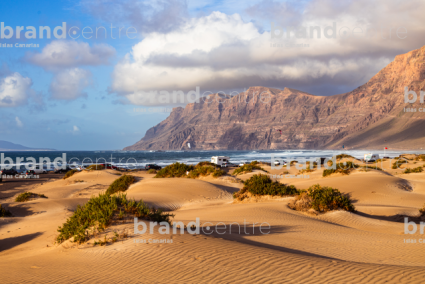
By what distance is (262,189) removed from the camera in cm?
1738

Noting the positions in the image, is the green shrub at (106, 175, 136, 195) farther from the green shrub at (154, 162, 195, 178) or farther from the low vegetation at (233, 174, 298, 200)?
the low vegetation at (233, 174, 298, 200)

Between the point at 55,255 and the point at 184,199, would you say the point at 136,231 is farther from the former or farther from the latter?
the point at 184,199

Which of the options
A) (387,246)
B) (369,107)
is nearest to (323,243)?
(387,246)

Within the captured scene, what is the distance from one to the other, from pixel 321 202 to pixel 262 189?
440 centimetres

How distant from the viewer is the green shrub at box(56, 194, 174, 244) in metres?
Result: 7.17

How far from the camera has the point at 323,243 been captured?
8148mm

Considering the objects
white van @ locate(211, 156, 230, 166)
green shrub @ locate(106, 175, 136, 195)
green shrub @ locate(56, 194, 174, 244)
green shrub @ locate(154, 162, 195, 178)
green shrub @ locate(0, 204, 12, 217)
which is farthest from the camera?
white van @ locate(211, 156, 230, 166)

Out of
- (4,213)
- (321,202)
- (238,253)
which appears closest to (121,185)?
→ (4,213)

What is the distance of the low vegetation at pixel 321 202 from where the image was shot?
13.4 meters

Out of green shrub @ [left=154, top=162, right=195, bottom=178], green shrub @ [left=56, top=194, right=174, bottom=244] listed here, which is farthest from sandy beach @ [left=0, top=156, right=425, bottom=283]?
green shrub @ [left=154, top=162, right=195, bottom=178]

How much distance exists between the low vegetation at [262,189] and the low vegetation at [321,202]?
3.21 meters

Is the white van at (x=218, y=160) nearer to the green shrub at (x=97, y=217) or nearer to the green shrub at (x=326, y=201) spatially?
the green shrub at (x=326, y=201)

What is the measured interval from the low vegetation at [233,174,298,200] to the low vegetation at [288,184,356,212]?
10.5 ft

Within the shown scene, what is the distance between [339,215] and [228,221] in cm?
496
